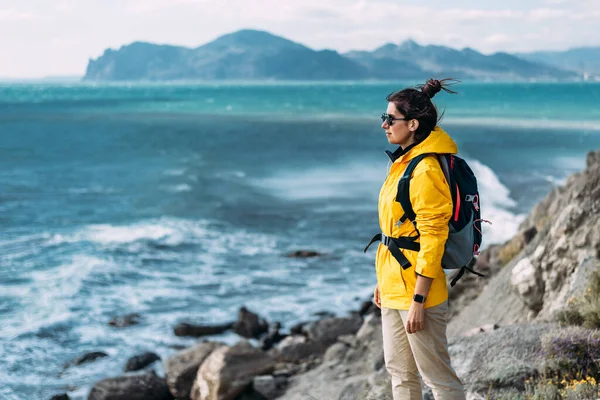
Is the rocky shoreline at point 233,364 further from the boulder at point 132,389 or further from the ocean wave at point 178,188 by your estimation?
the ocean wave at point 178,188

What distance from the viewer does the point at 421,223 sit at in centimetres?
342

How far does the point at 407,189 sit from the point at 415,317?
→ 2.23ft

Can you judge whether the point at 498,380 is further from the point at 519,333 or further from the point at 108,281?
the point at 108,281

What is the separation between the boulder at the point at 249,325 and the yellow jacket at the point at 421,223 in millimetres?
8915

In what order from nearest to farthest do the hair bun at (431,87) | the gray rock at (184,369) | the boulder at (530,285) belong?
the hair bun at (431,87)
the boulder at (530,285)
the gray rock at (184,369)

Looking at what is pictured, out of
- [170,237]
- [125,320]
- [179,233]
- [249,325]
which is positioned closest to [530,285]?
[249,325]

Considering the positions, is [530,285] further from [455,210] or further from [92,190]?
[92,190]

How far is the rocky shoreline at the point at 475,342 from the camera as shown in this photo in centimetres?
531

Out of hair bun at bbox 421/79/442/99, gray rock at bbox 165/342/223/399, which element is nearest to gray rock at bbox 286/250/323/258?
gray rock at bbox 165/342/223/399

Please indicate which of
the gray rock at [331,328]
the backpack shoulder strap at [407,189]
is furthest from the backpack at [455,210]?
the gray rock at [331,328]

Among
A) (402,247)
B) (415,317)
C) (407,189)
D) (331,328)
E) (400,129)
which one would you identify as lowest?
(331,328)

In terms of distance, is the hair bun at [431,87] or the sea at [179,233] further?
the sea at [179,233]

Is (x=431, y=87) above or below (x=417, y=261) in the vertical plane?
above

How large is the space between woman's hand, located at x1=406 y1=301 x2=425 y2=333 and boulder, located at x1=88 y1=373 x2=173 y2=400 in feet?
22.8
